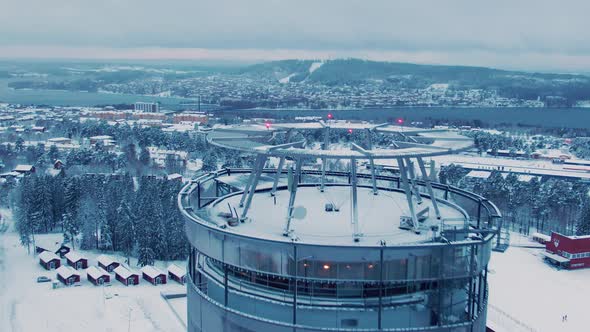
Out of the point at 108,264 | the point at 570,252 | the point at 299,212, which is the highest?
the point at 299,212

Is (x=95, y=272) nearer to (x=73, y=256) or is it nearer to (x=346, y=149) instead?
(x=73, y=256)

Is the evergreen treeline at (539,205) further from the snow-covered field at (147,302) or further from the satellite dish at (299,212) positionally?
the satellite dish at (299,212)

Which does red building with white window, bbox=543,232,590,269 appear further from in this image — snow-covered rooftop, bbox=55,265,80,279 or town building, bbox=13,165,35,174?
town building, bbox=13,165,35,174

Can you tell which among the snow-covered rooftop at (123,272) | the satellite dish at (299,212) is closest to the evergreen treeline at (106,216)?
the snow-covered rooftop at (123,272)

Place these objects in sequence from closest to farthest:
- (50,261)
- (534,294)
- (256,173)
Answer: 1. (256,173)
2. (534,294)
3. (50,261)

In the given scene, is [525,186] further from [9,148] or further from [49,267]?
[9,148]

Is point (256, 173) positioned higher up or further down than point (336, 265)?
higher up

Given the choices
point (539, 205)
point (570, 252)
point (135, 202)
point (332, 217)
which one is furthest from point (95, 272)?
point (539, 205)
